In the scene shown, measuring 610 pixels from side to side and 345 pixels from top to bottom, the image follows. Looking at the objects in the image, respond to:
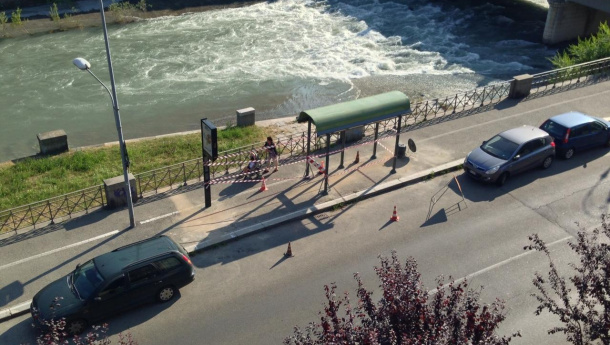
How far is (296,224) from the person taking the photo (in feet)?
62.6

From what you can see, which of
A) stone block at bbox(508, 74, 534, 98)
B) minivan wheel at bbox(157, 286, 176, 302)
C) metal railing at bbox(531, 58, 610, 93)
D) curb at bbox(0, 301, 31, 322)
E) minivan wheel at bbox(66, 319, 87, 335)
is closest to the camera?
minivan wheel at bbox(66, 319, 87, 335)

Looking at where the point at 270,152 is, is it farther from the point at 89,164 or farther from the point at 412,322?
the point at 412,322

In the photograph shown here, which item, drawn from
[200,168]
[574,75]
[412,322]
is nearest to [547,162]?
[574,75]

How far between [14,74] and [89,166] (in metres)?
17.6

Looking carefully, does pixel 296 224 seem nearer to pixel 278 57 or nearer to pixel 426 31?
pixel 278 57

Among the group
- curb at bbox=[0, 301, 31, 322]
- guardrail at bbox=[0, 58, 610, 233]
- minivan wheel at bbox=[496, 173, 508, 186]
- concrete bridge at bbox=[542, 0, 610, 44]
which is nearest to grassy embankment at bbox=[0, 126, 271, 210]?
guardrail at bbox=[0, 58, 610, 233]

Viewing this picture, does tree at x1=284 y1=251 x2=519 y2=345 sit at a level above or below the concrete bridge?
above

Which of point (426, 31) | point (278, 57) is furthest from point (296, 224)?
point (426, 31)

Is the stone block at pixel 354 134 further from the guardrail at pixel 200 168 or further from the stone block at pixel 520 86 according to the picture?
the stone block at pixel 520 86

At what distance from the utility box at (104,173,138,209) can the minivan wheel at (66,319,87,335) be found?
17.9ft

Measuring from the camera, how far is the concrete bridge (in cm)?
4450

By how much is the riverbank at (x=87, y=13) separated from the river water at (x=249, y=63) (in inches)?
50.7

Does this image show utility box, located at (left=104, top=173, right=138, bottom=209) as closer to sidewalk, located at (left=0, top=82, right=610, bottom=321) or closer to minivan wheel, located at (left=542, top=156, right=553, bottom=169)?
sidewalk, located at (left=0, top=82, right=610, bottom=321)

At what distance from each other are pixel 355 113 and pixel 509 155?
219 inches
